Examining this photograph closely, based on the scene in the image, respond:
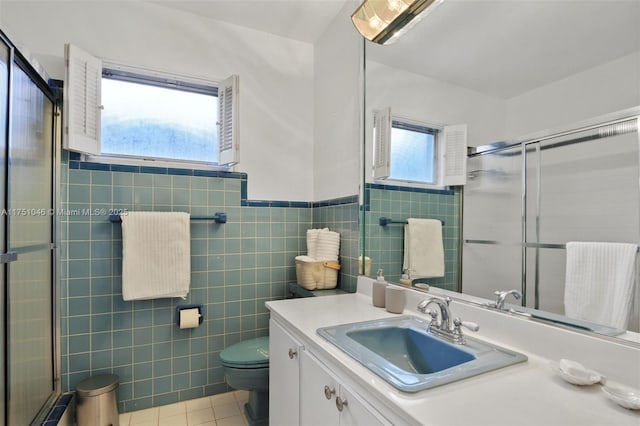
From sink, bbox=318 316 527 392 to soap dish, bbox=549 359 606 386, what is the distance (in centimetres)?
11

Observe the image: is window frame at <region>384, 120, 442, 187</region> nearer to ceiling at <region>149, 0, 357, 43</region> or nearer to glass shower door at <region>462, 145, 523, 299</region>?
glass shower door at <region>462, 145, 523, 299</region>

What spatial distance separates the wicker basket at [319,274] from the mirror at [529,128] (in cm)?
74

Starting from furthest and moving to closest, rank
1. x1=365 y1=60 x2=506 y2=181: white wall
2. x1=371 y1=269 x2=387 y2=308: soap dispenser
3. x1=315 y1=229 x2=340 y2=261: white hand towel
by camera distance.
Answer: x1=315 y1=229 x2=340 y2=261: white hand towel → x1=371 y1=269 x2=387 y2=308: soap dispenser → x1=365 y1=60 x2=506 y2=181: white wall

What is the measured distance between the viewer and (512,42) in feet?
3.69

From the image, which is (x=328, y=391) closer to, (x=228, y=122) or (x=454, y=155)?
(x=454, y=155)

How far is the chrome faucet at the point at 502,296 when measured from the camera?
108cm

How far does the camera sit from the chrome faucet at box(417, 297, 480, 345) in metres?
1.09

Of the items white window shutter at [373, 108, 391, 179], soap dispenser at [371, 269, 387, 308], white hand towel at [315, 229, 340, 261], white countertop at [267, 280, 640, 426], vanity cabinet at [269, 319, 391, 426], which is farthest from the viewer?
white hand towel at [315, 229, 340, 261]

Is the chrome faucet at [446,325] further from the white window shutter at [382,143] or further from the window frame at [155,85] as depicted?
the window frame at [155,85]

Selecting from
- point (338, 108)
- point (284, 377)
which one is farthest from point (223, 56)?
point (284, 377)

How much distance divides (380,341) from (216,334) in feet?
4.53

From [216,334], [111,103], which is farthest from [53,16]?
[216,334]

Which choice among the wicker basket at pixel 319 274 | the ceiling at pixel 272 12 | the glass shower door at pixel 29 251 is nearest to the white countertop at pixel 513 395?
the wicker basket at pixel 319 274

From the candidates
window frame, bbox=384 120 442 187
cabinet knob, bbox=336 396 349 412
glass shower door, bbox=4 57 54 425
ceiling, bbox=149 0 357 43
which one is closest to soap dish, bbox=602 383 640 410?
cabinet knob, bbox=336 396 349 412
